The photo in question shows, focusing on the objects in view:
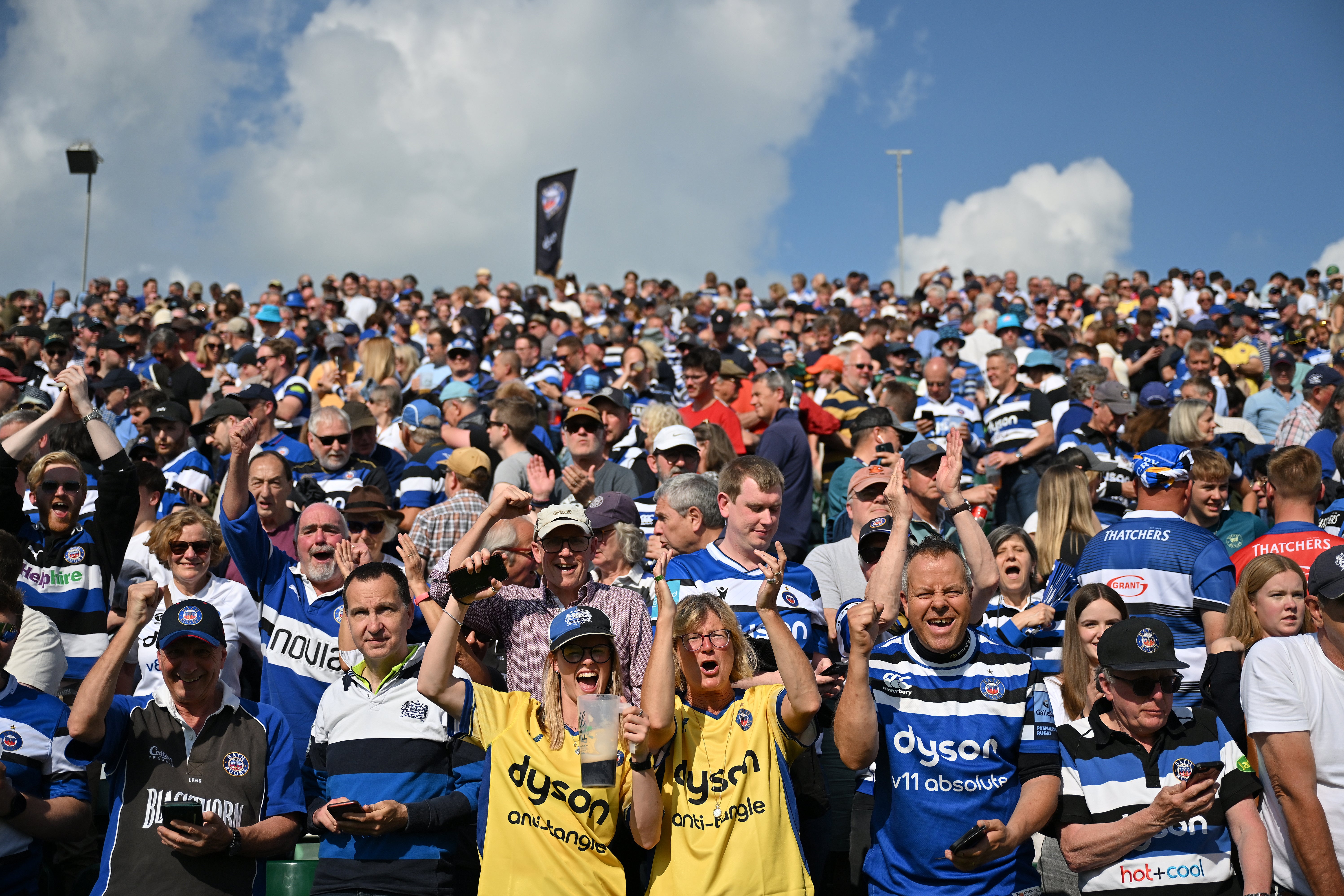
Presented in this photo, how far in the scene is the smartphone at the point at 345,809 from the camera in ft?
12.4

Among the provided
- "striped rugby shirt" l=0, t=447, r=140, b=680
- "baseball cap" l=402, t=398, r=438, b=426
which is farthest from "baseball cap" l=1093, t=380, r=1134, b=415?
"striped rugby shirt" l=0, t=447, r=140, b=680

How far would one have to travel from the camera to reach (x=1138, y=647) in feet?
12.1

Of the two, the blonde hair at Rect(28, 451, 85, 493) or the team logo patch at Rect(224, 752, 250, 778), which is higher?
the blonde hair at Rect(28, 451, 85, 493)

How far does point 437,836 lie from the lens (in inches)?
157

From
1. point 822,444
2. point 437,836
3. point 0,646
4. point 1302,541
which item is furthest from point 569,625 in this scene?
point 822,444

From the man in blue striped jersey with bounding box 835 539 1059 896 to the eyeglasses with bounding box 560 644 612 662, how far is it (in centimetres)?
83

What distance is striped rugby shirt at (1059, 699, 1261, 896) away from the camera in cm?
361

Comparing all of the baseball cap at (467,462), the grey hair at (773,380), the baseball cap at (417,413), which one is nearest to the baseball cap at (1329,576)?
the baseball cap at (467,462)

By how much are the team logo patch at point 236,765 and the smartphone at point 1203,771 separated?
330 cm

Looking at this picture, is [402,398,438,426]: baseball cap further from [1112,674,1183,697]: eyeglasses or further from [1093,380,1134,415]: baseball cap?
[1112,674,1183,697]: eyeglasses

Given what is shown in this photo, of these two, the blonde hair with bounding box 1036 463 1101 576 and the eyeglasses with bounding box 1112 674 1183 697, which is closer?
the eyeglasses with bounding box 1112 674 1183 697

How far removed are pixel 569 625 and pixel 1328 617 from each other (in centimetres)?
258

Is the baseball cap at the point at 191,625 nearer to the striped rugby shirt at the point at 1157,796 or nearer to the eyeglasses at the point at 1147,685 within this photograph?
the striped rugby shirt at the point at 1157,796

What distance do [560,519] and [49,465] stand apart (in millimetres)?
3073
